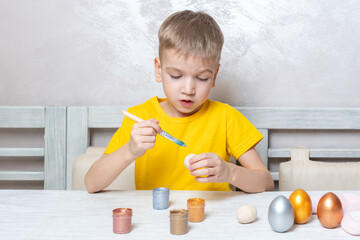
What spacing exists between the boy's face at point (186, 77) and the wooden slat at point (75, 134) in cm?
49

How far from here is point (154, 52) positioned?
4.57 ft

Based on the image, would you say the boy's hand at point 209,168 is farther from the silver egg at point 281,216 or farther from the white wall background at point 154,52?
the white wall background at point 154,52

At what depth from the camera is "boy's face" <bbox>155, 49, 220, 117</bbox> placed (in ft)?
3.03

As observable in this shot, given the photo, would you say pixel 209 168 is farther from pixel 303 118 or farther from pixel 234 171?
pixel 303 118

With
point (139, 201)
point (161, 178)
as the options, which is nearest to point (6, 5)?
point (161, 178)

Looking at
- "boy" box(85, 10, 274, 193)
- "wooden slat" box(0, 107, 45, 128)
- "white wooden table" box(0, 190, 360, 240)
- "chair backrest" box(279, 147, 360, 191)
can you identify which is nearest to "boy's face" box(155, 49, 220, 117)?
"boy" box(85, 10, 274, 193)

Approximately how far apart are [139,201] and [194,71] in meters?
0.35

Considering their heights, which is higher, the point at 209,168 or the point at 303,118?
the point at 303,118

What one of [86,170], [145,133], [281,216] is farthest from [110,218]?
[86,170]

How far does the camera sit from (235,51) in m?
1.39

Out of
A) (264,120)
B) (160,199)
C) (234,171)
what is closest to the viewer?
(160,199)

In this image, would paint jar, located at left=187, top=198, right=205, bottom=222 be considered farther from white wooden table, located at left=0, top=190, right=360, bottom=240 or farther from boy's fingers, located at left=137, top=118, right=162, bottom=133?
boy's fingers, located at left=137, top=118, right=162, bottom=133

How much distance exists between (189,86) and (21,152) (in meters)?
0.79

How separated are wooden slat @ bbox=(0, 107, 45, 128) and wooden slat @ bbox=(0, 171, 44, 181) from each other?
18 centimetres
